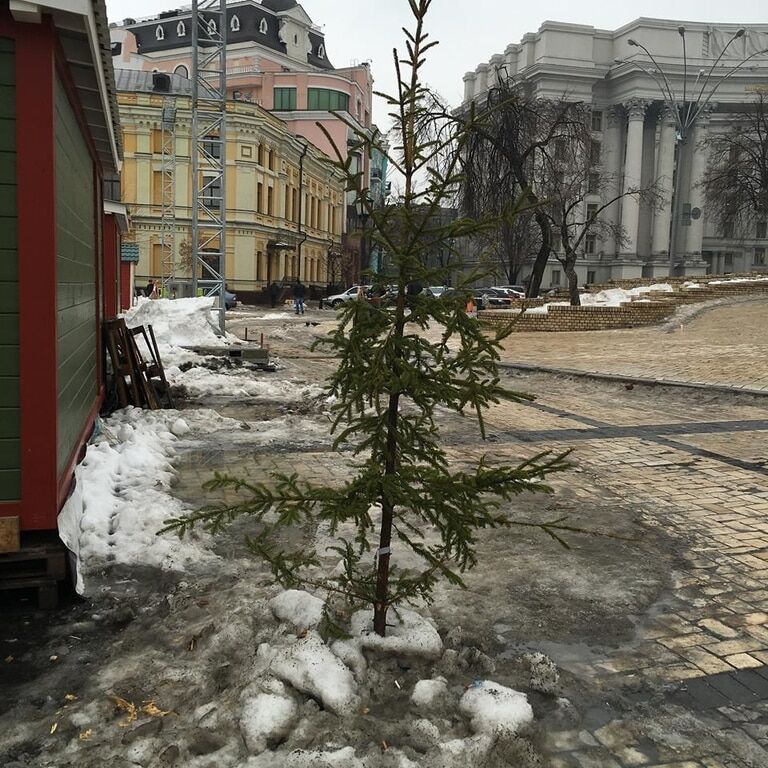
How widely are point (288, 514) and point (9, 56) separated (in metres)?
2.90

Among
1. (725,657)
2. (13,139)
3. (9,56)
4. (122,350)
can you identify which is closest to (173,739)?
(725,657)

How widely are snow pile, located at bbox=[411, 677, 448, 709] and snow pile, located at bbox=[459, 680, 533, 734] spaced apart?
0.30 feet

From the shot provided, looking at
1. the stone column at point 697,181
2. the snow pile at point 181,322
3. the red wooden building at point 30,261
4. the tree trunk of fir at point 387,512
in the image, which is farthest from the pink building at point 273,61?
the tree trunk of fir at point 387,512

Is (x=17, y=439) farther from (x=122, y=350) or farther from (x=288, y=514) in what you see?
(x=122, y=350)

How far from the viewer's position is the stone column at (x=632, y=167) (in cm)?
6244

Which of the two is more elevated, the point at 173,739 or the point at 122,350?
the point at 122,350

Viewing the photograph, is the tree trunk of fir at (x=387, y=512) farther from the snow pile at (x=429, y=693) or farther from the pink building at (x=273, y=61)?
the pink building at (x=273, y=61)

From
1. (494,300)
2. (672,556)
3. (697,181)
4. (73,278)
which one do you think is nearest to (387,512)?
(672,556)

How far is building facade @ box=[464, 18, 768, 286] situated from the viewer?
205ft

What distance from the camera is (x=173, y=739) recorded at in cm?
289

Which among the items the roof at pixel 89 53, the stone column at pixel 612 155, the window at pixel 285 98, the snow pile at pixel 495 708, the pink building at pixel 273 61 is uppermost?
the pink building at pixel 273 61

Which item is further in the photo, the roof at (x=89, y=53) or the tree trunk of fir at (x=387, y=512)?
the roof at (x=89, y=53)

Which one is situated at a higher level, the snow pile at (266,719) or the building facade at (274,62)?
the building facade at (274,62)

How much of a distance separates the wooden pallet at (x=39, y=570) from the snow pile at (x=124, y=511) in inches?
6.2
